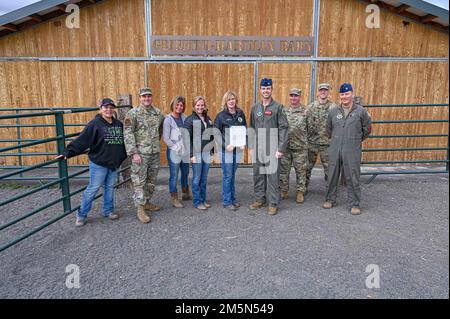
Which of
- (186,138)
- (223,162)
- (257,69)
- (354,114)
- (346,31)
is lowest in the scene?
(223,162)

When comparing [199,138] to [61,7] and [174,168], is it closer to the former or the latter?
[174,168]

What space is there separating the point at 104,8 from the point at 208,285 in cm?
587

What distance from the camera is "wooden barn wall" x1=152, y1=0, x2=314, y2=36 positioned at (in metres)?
6.46

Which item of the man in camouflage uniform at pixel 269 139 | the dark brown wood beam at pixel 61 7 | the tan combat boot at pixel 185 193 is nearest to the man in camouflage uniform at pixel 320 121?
the man in camouflage uniform at pixel 269 139

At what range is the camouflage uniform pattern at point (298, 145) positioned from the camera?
483 cm

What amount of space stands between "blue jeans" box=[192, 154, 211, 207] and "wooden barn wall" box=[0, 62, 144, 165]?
3.00m

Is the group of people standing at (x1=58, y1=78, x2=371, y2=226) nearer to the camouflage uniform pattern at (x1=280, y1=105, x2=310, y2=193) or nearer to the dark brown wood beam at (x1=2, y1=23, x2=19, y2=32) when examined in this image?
the camouflage uniform pattern at (x1=280, y1=105, x2=310, y2=193)

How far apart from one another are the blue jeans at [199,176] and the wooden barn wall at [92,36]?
3.24 metres

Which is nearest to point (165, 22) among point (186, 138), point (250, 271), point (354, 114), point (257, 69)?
point (257, 69)

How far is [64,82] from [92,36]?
110 centimetres

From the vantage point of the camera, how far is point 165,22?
6.48 meters

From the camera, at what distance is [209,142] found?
14.7 feet

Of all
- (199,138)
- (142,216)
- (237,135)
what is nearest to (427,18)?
(237,135)
